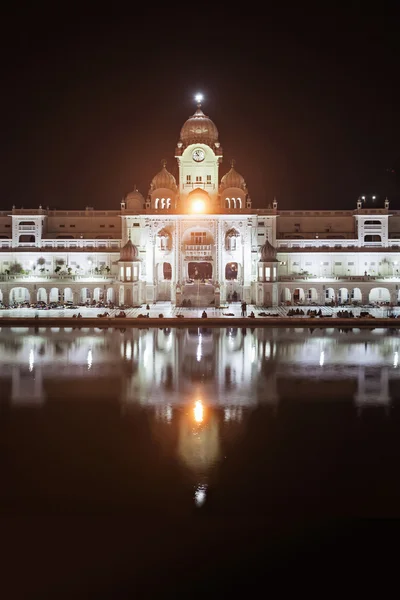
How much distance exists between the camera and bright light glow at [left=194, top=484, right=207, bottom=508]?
34.4 feet

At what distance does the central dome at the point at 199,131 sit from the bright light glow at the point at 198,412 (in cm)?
3642

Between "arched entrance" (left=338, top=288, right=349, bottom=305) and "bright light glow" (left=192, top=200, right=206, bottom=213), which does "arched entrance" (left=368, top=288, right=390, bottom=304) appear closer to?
"arched entrance" (left=338, top=288, right=349, bottom=305)

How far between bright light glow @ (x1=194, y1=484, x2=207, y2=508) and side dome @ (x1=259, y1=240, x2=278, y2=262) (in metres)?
34.2

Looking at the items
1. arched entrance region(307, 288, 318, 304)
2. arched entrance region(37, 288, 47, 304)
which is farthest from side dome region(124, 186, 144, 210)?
arched entrance region(307, 288, 318, 304)

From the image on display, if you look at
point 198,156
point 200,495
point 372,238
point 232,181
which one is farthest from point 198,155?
point 200,495

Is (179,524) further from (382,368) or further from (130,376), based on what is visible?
(382,368)

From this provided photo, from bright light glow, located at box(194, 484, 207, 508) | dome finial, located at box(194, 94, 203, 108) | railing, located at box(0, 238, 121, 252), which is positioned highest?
dome finial, located at box(194, 94, 203, 108)

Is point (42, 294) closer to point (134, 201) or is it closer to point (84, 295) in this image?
point (84, 295)

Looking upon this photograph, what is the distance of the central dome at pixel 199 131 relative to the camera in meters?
49.6

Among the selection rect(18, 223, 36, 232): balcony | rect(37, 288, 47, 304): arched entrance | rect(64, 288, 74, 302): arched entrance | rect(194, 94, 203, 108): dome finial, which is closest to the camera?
rect(37, 288, 47, 304): arched entrance

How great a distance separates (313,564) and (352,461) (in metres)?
4.03

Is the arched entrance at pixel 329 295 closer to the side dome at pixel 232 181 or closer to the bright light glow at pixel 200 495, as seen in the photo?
the side dome at pixel 232 181

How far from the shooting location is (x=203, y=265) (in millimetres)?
62906

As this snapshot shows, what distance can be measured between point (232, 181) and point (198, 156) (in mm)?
3572
